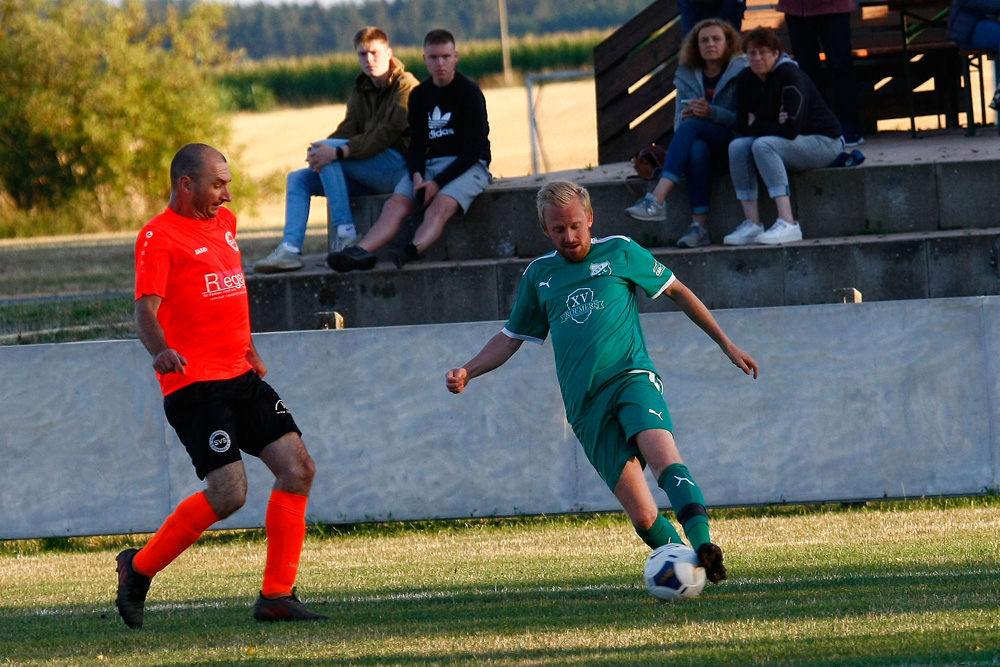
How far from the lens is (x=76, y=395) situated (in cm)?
934

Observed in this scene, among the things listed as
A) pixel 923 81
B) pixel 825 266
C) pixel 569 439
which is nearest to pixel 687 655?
pixel 569 439

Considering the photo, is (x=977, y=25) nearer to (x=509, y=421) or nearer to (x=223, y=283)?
(x=509, y=421)

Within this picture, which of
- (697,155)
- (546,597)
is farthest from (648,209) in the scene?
(546,597)

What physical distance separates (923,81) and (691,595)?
37.9 feet

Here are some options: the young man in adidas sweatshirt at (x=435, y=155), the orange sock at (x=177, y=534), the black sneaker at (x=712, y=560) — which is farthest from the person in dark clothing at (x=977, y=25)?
the orange sock at (x=177, y=534)

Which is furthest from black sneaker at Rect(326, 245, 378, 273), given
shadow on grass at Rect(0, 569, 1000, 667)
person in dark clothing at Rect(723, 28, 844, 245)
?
shadow on grass at Rect(0, 569, 1000, 667)

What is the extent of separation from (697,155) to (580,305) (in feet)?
19.4

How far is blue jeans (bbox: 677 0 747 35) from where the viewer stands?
1262cm

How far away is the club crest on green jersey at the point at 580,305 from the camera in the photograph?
603 cm

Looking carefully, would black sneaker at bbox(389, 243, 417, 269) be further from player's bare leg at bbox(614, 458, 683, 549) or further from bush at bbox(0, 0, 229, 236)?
bush at bbox(0, 0, 229, 236)

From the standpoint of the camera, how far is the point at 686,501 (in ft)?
18.9

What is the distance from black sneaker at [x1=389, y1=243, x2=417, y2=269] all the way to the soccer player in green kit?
18.1 feet

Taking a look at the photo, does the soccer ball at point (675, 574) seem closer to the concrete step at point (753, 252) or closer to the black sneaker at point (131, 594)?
the black sneaker at point (131, 594)

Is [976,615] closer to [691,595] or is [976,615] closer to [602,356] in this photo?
[691,595]
